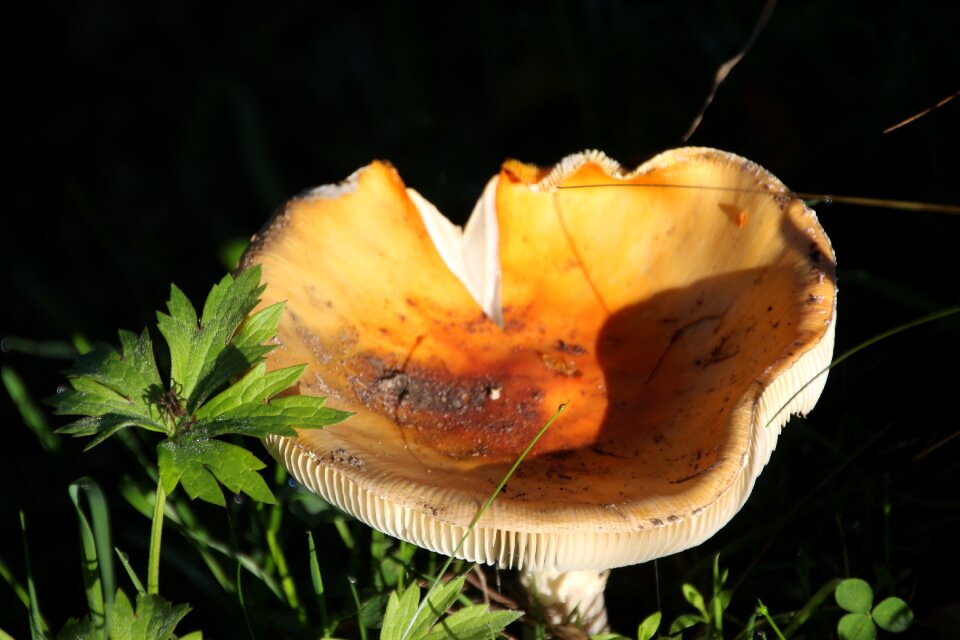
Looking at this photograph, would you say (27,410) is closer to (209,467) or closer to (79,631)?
(79,631)

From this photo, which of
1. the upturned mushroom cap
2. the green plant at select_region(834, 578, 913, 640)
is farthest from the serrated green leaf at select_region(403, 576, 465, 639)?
the green plant at select_region(834, 578, 913, 640)

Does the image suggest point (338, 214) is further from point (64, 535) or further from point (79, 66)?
point (79, 66)

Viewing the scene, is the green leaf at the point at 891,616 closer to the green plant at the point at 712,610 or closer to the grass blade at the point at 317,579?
the green plant at the point at 712,610

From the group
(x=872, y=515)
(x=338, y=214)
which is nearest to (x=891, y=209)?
(x=872, y=515)

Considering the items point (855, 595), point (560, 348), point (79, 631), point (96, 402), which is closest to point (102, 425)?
point (96, 402)

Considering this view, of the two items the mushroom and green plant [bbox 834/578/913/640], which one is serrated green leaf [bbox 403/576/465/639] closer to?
the mushroom
